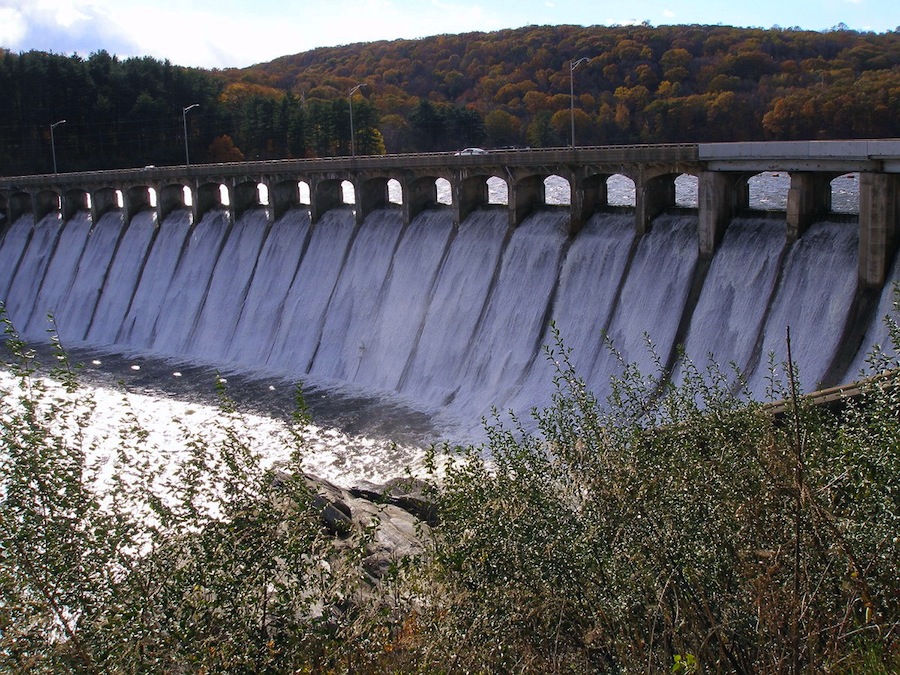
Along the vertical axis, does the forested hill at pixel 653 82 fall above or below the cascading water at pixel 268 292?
above

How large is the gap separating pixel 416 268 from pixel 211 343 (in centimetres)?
1258

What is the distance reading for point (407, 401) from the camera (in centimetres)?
3831

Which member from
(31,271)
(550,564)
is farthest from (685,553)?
(31,271)

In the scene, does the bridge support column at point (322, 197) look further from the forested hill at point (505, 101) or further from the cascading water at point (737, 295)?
the forested hill at point (505, 101)

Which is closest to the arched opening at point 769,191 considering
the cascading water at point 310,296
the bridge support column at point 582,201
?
the bridge support column at point 582,201

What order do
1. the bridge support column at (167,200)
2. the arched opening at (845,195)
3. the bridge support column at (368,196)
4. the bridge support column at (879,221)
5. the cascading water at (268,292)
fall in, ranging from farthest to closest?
the bridge support column at (167,200) → the arched opening at (845,195) → the cascading water at (268,292) → the bridge support column at (368,196) → the bridge support column at (879,221)

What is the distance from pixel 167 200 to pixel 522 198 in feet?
88.1

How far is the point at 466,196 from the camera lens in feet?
139

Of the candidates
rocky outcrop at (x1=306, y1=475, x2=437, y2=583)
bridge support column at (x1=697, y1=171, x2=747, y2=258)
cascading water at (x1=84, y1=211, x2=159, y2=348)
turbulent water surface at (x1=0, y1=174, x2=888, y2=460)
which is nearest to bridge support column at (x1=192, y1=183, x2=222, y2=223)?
turbulent water surface at (x1=0, y1=174, x2=888, y2=460)

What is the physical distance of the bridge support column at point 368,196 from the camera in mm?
46781

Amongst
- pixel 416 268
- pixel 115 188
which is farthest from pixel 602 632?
pixel 115 188

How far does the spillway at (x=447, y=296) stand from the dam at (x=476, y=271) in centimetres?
9

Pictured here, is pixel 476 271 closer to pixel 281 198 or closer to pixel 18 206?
pixel 281 198

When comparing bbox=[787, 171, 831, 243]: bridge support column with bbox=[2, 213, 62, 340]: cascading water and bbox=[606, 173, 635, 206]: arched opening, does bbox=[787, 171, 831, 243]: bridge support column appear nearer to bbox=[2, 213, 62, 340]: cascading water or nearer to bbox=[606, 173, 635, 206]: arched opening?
bbox=[606, 173, 635, 206]: arched opening
